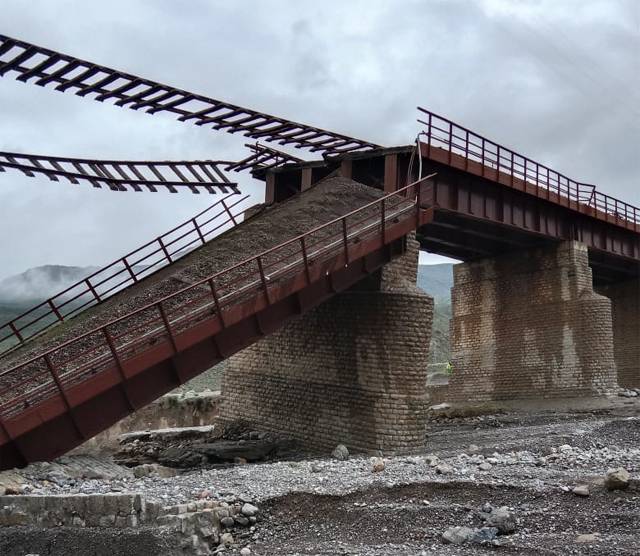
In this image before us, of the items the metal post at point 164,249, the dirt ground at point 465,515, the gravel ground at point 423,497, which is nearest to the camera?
the dirt ground at point 465,515

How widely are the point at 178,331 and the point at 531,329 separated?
16.1m

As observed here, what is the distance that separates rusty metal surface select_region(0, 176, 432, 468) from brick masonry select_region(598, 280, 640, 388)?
66.8ft

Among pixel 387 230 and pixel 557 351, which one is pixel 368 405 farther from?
pixel 557 351

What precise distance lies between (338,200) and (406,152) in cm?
215

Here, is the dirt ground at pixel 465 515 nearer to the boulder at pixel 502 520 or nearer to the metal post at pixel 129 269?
the boulder at pixel 502 520

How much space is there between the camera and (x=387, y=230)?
13.4 m

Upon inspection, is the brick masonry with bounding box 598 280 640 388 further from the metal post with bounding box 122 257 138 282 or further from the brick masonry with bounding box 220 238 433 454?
the metal post with bounding box 122 257 138 282

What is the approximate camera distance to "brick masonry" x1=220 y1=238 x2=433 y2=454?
13.8m

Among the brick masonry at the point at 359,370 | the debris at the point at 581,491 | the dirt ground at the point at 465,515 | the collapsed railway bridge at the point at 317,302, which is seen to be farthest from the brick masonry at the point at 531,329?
the debris at the point at 581,491

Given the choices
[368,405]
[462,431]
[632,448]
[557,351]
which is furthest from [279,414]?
Result: [557,351]

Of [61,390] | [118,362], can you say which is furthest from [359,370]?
[61,390]

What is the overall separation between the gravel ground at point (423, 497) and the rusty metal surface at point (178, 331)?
946mm

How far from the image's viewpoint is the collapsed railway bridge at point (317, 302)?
404 inches

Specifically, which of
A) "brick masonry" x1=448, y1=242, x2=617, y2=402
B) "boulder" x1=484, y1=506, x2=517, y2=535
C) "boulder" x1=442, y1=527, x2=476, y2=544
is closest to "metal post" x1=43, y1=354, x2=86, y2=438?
"boulder" x1=442, y1=527, x2=476, y2=544
